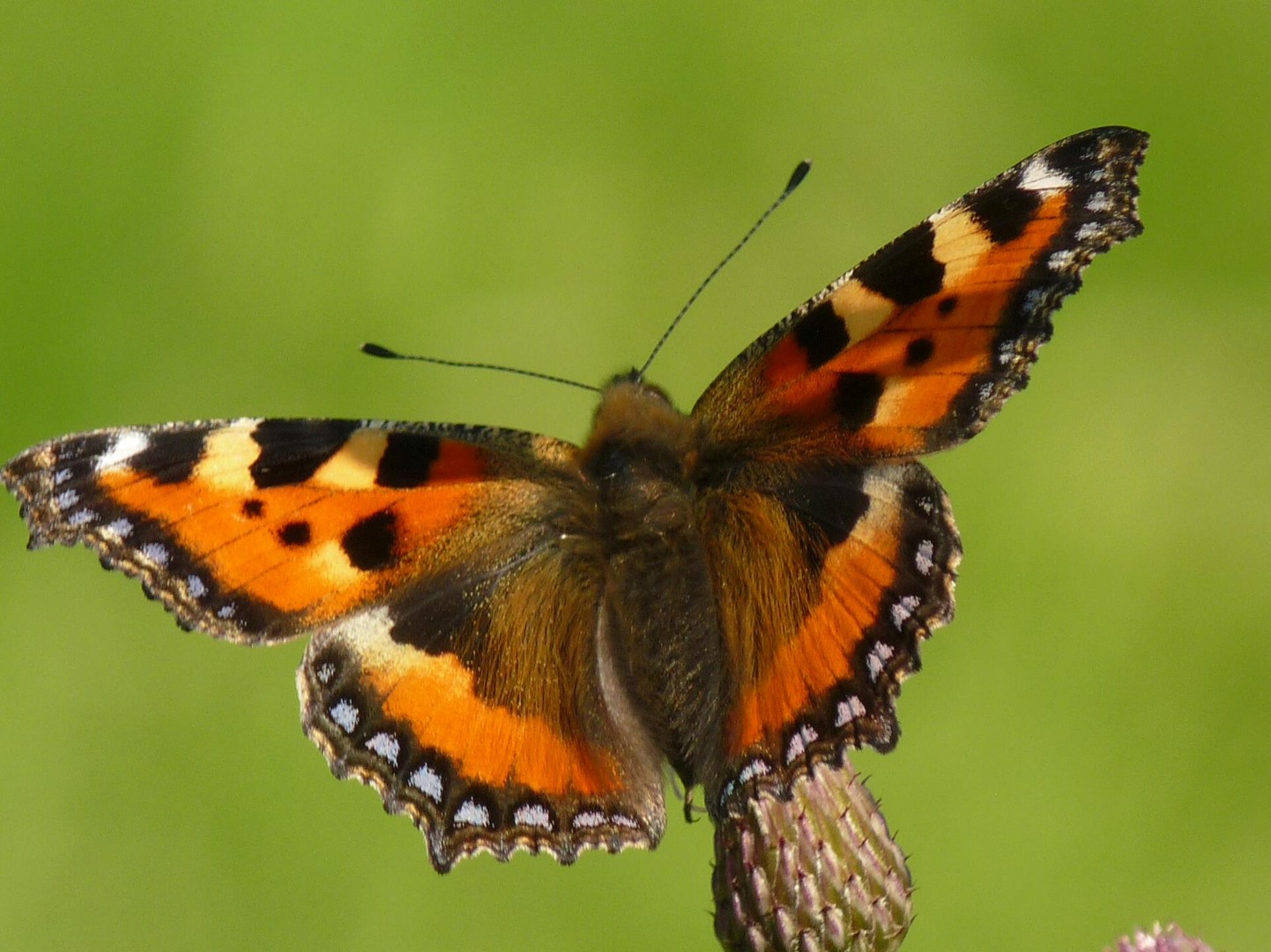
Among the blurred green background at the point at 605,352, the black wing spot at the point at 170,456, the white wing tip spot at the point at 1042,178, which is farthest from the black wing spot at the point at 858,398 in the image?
the blurred green background at the point at 605,352

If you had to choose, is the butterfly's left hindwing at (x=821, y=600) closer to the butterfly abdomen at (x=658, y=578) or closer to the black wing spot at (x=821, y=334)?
the butterfly abdomen at (x=658, y=578)

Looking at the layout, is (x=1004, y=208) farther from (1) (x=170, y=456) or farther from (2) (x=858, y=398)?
(1) (x=170, y=456)

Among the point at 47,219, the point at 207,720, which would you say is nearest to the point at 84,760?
the point at 207,720

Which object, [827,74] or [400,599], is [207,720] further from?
[827,74]

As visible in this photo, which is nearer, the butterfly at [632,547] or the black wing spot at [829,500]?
the butterfly at [632,547]

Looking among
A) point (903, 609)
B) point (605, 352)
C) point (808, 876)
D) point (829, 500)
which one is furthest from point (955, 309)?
point (605, 352)

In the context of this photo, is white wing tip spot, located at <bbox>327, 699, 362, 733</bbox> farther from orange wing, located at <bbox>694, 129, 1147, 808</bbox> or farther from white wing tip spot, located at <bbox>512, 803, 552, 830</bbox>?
orange wing, located at <bbox>694, 129, 1147, 808</bbox>

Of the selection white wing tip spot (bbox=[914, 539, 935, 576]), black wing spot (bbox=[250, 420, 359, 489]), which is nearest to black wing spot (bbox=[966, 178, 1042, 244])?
white wing tip spot (bbox=[914, 539, 935, 576])
